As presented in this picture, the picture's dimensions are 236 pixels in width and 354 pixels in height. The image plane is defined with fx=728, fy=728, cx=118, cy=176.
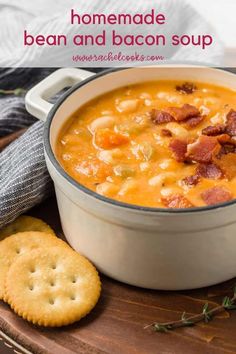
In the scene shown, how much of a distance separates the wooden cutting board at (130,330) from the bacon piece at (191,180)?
0.35 meters

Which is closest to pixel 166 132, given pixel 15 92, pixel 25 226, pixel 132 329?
pixel 25 226

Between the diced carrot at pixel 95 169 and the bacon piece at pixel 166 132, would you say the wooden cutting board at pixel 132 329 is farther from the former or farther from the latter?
the bacon piece at pixel 166 132

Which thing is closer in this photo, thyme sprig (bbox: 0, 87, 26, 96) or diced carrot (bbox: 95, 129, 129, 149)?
diced carrot (bbox: 95, 129, 129, 149)

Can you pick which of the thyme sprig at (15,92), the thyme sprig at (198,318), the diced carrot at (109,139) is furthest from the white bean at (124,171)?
the thyme sprig at (15,92)

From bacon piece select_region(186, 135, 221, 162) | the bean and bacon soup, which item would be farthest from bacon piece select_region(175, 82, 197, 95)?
bacon piece select_region(186, 135, 221, 162)

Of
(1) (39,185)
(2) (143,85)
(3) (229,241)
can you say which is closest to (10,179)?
(1) (39,185)

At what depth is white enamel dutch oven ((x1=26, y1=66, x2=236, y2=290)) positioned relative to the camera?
218 centimetres

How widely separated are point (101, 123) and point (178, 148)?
0.33 metres

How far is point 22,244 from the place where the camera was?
2.49 m

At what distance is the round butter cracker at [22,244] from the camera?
245 centimetres

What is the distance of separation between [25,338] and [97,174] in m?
0.59

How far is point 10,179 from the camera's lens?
271 centimetres

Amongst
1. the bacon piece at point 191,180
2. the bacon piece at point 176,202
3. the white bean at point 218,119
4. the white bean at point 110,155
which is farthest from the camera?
the white bean at point 218,119

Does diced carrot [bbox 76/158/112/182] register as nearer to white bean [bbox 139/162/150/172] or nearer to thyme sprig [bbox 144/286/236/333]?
white bean [bbox 139/162/150/172]
